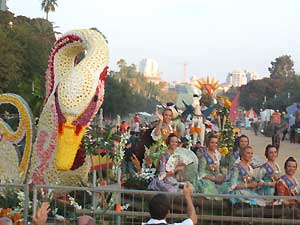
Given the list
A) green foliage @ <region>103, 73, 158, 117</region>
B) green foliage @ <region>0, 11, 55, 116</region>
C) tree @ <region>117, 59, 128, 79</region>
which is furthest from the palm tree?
tree @ <region>117, 59, 128, 79</region>

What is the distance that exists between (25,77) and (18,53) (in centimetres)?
196

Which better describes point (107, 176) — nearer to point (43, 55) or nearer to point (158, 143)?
point (158, 143)

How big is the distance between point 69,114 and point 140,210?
221 centimetres

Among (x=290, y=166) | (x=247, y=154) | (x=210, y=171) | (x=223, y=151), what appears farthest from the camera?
(x=223, y=151)

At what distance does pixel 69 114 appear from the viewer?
950 cm

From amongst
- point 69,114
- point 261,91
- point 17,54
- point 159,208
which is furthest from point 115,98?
point 159,208

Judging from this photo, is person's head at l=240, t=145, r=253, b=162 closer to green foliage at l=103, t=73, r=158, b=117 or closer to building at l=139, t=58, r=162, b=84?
green foliage at l=103, t=73, r=158, b=117

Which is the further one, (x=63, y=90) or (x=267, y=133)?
(x=267, y=133)

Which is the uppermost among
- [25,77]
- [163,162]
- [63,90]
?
[25,77]

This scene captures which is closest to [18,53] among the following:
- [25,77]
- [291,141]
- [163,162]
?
[25,77]

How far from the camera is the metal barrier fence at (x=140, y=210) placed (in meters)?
7.23

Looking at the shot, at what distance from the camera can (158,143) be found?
1123 centimetres

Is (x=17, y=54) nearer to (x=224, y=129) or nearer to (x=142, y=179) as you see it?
(x=224, y=129)

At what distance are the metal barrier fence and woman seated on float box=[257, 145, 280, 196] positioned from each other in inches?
21.0
